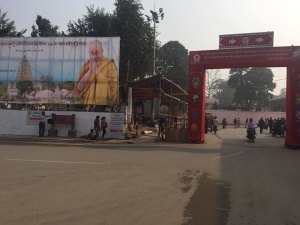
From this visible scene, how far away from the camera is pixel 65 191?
22.0ft

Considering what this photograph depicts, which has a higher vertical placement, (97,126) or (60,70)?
(60,70)

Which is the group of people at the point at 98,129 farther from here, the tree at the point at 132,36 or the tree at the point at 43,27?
the tree at the point at 43,27

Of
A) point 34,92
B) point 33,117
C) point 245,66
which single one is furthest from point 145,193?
point 34,92

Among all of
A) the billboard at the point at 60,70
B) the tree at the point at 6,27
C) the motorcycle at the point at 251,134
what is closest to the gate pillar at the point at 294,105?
the motorcycle at the point at 251,134

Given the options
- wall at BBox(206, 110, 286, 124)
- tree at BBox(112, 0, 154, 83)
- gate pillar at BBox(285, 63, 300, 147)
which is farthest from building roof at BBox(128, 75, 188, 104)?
wall at BBox(206, 110, 286, 124)

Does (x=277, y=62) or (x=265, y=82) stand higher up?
(x=265, y=82)

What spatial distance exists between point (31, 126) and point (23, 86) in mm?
3288

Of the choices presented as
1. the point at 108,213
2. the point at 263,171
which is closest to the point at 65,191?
the point at 108,213

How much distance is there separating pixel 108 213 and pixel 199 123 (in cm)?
1530

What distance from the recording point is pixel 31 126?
22.4 metres

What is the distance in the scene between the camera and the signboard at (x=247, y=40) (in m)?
19.0

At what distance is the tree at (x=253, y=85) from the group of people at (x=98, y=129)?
48.8m

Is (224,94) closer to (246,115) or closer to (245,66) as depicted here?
(246,115)

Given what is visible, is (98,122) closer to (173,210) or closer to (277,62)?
(277,62)
